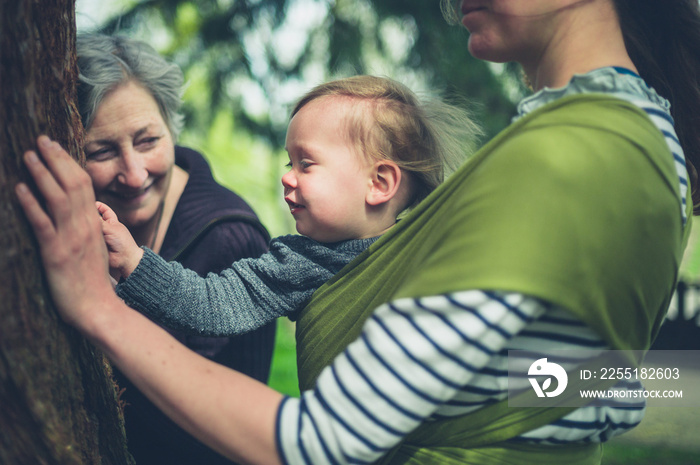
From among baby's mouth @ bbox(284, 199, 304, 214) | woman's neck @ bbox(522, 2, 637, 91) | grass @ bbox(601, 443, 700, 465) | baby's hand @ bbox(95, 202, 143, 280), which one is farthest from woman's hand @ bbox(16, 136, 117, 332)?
grass @ bbox(601, 443, 700, 465)

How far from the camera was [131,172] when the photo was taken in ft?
7.75

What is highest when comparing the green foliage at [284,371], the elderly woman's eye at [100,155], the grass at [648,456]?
the elderly woman's eye at [100,155]

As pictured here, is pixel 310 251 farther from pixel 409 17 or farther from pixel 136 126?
pixel 409 17

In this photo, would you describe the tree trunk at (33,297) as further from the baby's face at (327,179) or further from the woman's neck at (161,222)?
the woman's neck at (161,222)

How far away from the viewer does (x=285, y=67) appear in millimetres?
5773

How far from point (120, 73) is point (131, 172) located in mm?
436

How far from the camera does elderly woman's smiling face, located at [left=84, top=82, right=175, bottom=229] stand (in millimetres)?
2346

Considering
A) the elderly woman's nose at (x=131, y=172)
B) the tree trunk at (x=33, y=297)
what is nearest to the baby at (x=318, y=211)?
the tree trunk at (x=33, y=297)

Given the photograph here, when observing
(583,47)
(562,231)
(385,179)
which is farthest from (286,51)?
(562,231)

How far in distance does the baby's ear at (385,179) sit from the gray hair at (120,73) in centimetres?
120

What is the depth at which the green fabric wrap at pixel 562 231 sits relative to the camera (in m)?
0.97

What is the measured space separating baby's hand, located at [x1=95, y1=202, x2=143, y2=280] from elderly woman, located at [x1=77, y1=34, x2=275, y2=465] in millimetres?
759

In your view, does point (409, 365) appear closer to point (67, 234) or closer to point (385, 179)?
point (67, 234)

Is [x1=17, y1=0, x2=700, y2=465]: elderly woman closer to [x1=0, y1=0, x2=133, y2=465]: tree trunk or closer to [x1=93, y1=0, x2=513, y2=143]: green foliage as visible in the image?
[x1=0, y1=0, x2=133, y2=465]: tree trunk
